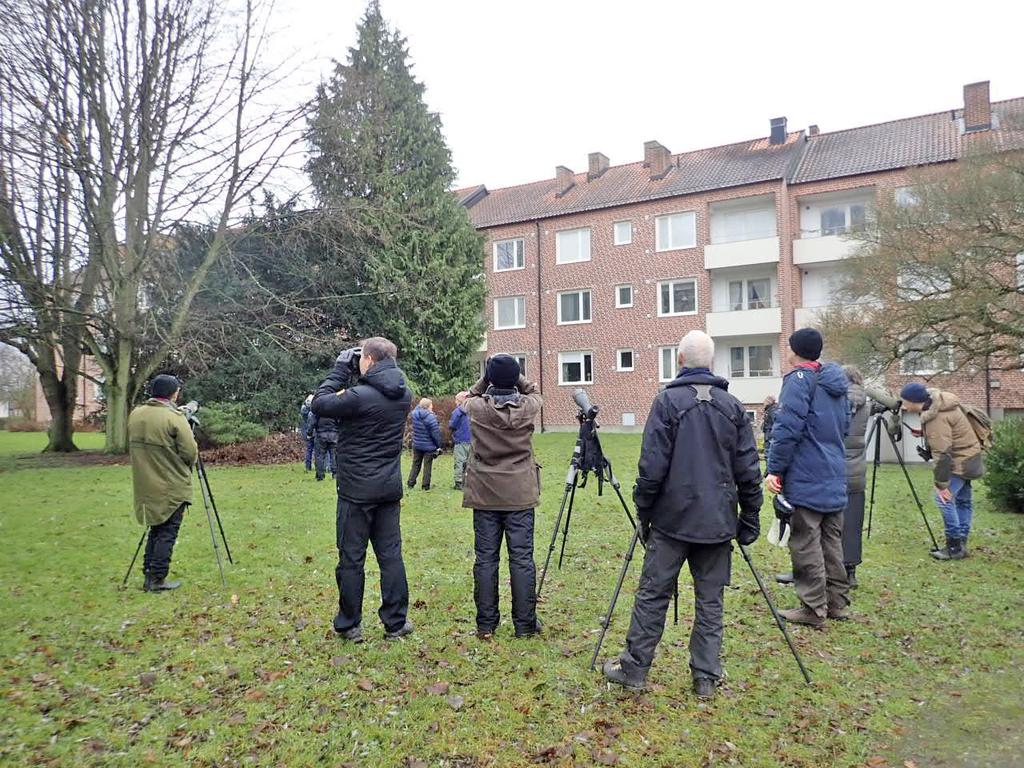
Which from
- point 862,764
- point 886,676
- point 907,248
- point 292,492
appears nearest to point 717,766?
point 862,764

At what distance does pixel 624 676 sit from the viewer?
436 cm

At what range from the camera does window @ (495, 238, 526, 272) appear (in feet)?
119

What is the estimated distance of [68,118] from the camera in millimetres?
17375

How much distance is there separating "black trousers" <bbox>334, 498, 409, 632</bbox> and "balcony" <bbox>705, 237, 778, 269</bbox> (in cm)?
2820

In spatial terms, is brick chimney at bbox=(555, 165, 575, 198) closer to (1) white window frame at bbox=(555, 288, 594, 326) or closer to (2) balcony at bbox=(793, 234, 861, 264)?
(1) white window frame at bbox=(555, 288, 594, 326)

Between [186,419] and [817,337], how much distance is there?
226 inches

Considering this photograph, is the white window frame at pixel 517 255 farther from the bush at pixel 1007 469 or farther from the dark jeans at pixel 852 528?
the dark jeans at pixel 852 528

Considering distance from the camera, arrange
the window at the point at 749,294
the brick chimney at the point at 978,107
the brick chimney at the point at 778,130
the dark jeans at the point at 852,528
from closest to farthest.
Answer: the dark jeans at the point at 852,528 → the brick chimney at the point at 978,107 → the window at the point at 749,294 → the brick chimney at the point at 778,130

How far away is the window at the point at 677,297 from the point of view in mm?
32062

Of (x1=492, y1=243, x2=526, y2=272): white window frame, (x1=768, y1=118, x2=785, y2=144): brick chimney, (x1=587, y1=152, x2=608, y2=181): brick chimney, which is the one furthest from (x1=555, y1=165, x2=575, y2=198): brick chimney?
(x1=768, y1=118, x2=785, y2=144): brick chimney

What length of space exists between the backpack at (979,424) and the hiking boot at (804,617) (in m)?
3.61

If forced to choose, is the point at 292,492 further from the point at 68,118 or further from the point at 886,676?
the point at 68,118

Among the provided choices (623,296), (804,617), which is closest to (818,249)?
→ (623,296)

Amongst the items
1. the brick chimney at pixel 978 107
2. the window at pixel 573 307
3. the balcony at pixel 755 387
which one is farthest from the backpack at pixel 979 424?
the brick chimney at pixel 978 107
